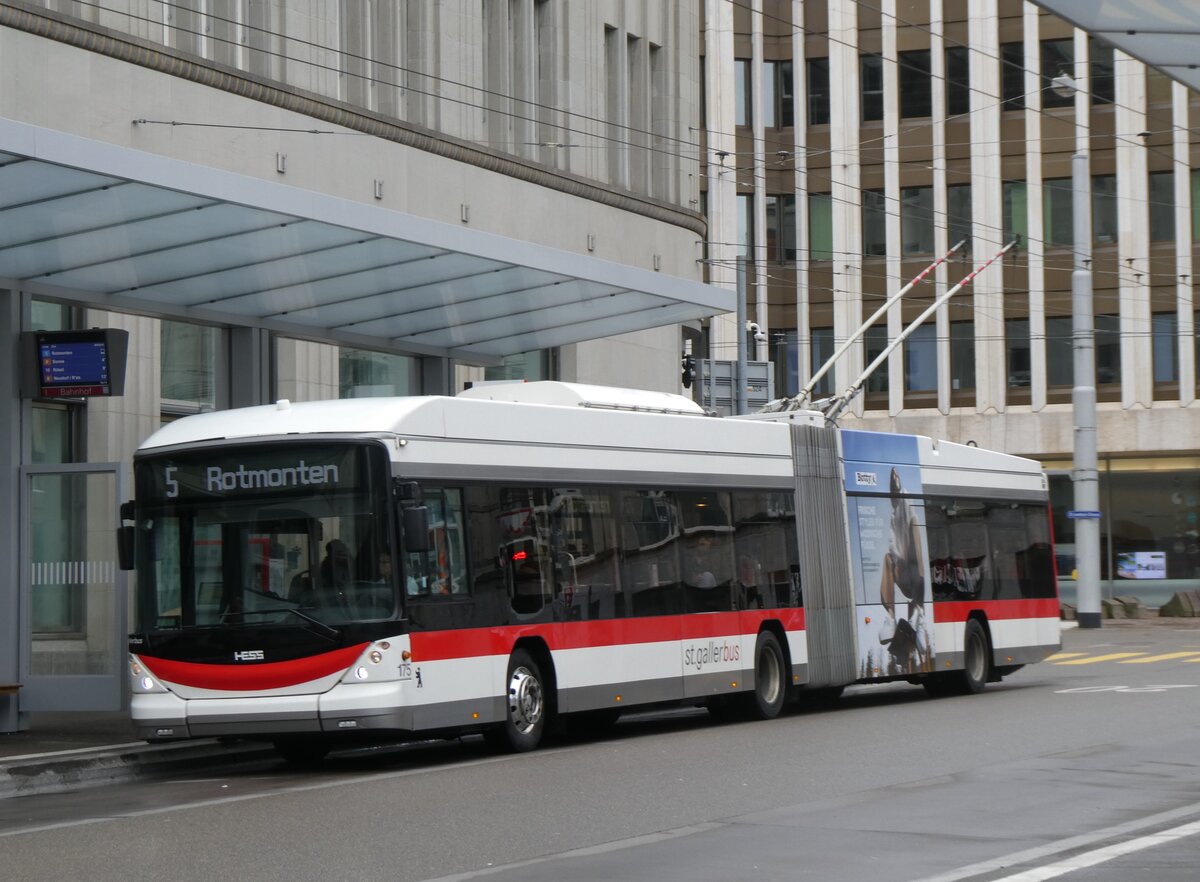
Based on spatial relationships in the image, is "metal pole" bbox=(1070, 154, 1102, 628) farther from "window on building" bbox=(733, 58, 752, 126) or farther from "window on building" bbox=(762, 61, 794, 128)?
"window on building" bbox=(733, 58, 752, 126)

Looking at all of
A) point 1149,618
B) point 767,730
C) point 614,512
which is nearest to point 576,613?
point 614,512

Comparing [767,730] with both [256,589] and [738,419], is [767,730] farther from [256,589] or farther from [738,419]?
[256,589]

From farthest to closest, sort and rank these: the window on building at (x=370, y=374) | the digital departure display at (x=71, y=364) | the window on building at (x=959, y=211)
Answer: the window on building at (x=959, y=211) → the window on building at (x=370, y=374) → the digital departure display at (x=71, y=364)

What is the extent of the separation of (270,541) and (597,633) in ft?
10.8

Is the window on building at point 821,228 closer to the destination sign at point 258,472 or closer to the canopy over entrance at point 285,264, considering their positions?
the canopy over entrance at point 285,264

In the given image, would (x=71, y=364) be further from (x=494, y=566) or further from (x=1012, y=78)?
(x=1012, y=78)

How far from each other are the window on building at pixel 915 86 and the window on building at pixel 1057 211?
3.81 meters

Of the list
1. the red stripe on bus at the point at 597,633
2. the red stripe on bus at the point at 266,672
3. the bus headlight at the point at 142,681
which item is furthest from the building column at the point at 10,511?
the red stripe on bus at the point at 597,633

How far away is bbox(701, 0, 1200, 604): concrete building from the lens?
164 ft

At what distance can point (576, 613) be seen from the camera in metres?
16.1

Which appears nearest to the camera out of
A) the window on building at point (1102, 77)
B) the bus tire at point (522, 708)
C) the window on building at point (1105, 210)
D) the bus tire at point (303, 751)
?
the bus tire at point (522, 708)

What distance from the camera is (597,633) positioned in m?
16.3

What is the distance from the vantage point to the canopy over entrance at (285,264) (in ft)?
48.0

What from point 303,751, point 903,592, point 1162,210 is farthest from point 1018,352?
point 303,751
